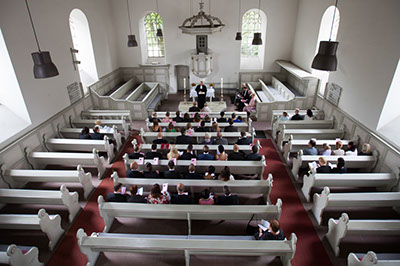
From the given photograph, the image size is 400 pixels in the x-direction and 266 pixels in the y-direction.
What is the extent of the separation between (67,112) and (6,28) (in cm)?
340

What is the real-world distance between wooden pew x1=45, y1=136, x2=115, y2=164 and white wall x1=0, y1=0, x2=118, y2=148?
807 mm

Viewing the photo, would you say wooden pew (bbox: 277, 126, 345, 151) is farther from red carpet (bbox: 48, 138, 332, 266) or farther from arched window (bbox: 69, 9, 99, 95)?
arched window (bbox: 69, 9, 99, 95)

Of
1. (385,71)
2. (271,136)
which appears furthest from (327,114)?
(385,71)

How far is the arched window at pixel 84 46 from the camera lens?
10.6 metres

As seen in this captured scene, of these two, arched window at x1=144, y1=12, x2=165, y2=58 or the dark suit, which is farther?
arched window at x1=144, y1=12, x2=165, y2=58

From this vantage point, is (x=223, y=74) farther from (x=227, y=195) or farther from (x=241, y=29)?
(x=227, y=195)

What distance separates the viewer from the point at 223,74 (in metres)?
14.3

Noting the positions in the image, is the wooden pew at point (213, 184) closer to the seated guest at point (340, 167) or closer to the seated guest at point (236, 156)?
the seated guest at point (236, 156)

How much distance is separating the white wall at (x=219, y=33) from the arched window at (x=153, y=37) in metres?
0.53

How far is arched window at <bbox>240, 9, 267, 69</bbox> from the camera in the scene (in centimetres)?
1338

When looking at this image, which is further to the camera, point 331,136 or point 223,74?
point 223,74

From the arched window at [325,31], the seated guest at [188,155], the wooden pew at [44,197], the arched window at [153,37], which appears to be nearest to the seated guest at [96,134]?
the wooden pew at [44,197]

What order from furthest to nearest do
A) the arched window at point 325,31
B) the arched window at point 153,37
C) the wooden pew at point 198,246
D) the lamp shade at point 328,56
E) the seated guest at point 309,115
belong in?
the arched window at point 153,37, the arched window at point 325,31, the seated guest at point 309,115, the lamp shade at point 328,56, the wooden pew at point 198,246

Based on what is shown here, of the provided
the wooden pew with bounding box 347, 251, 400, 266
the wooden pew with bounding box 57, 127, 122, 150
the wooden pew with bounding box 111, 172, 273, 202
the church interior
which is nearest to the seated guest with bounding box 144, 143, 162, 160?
the church interior
